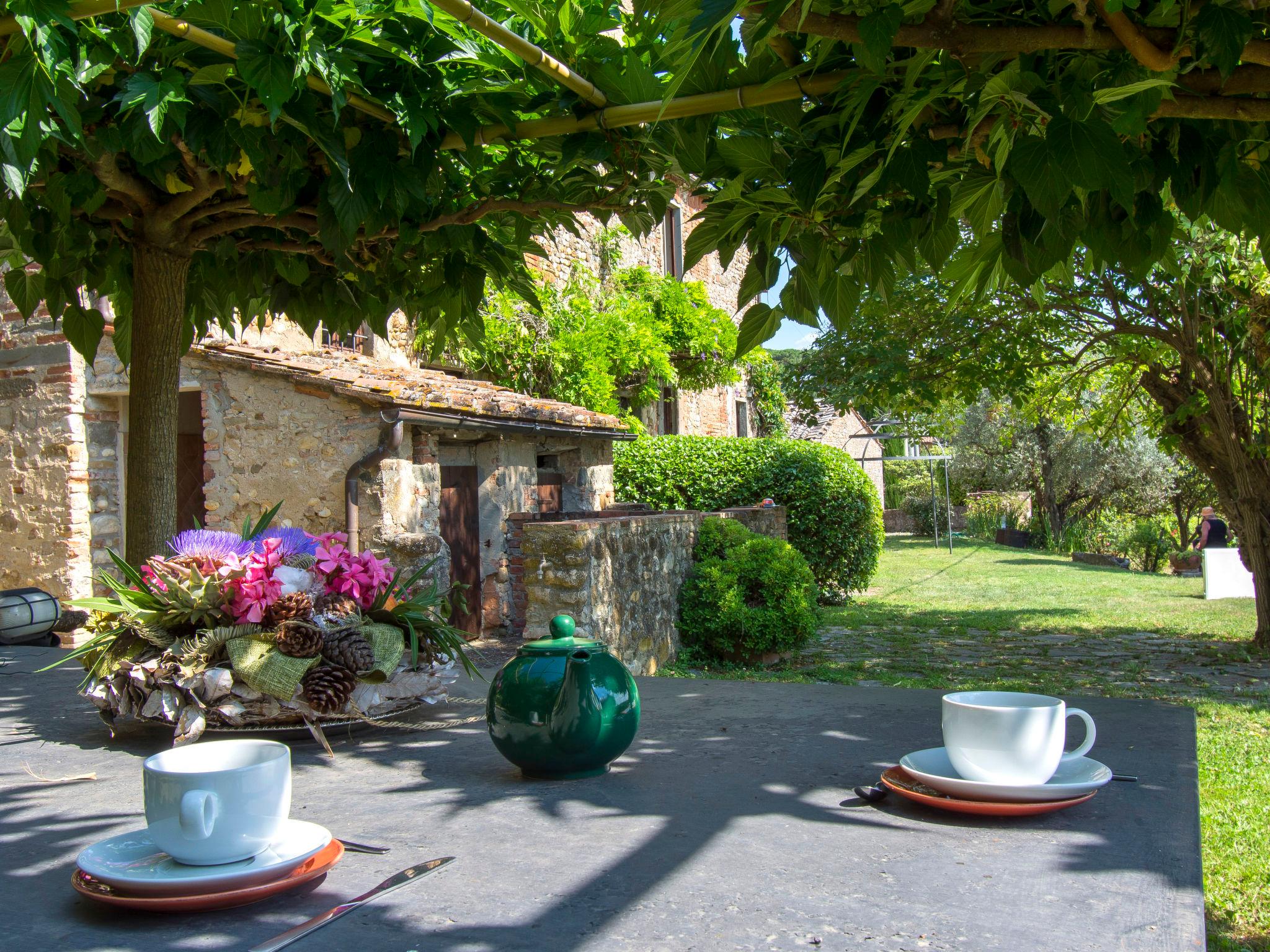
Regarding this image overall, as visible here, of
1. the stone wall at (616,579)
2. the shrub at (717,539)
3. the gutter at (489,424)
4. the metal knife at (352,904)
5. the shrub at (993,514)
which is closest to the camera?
the metal knife at (352,904)

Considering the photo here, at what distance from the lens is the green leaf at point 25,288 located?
11.4 feet

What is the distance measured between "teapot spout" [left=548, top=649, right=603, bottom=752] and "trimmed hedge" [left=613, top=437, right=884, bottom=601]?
10510 mm

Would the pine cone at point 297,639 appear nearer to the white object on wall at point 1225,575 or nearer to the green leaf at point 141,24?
the green leaf at point 141,24

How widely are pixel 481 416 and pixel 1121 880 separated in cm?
758

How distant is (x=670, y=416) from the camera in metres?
17.0

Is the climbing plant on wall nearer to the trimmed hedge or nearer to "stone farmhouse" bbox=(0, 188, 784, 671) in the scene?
the trimmed hedge

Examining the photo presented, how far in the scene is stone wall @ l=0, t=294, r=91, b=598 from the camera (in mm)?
8453

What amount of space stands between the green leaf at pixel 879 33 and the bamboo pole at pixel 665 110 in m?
0.39

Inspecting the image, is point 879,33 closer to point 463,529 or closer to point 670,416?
point 463,529

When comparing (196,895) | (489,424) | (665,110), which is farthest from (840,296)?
(489,424)

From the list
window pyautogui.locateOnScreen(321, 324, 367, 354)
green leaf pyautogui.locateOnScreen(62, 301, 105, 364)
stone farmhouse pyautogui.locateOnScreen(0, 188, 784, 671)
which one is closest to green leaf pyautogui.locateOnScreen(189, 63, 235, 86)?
green leaf pyautogui.locateOnScreen(62, 301, 105, 364)

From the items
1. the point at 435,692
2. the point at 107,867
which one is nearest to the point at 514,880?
the point at 107,867

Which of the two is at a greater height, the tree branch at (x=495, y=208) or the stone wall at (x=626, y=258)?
the stone wall at (x=626, y=258)

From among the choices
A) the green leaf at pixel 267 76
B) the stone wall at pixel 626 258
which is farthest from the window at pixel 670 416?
the green leaf at pixel 267 76
